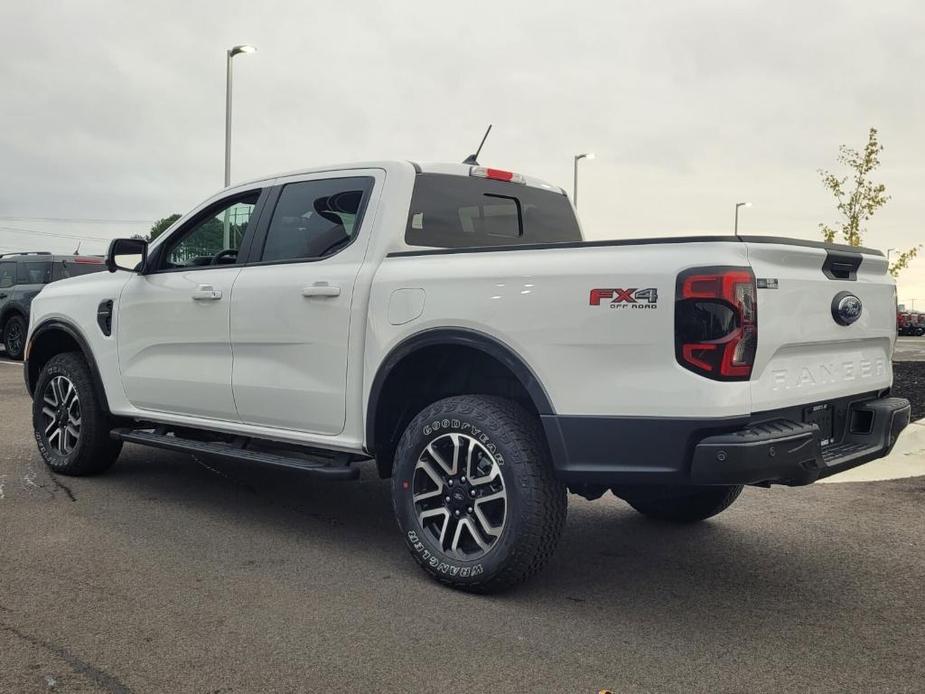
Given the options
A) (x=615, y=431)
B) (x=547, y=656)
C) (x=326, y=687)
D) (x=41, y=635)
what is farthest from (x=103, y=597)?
(x=615, y=431)

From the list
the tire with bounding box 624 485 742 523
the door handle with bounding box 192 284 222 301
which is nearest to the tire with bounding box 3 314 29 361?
the door handle with bounding box 192 284 222 301

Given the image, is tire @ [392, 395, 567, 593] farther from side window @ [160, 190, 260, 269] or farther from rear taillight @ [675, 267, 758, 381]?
side window @ [160, 190, 260, 269]

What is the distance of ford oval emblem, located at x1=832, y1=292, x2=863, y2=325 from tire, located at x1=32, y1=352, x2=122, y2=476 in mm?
4555

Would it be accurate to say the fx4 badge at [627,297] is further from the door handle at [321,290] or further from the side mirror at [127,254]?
the side mirror at [127,254]

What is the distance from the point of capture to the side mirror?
5.49 metres

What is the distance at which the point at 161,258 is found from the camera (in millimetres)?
5637

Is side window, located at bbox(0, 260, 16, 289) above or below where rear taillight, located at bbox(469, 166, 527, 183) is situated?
below

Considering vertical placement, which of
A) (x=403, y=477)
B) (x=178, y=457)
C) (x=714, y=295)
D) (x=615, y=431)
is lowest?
(x=178, y=457)

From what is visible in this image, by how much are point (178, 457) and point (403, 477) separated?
3.64 metres

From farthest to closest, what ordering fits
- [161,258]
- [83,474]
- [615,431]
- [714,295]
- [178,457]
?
1. [178,457]
2. [83,474]
3. [161,258]
4. [615,431]
5. [714,295]

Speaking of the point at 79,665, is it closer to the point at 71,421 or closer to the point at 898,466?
the point at 71,421

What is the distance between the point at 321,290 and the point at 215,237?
139 cm

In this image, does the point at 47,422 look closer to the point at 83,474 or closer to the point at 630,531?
the point at 83,474

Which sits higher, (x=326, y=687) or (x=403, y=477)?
(x=403, y=477)
